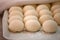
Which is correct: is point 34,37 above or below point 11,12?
below

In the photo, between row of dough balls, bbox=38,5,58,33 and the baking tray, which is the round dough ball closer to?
row of dough balls, bbox=38,5,58,33

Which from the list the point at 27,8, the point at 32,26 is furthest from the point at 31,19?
the point at 27,8

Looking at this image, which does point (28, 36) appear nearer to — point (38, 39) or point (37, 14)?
point (38, 39)

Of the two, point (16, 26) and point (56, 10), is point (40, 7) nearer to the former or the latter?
point (56, 10)

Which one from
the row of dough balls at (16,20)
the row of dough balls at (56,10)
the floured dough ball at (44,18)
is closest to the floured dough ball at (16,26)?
the row of dough balls at (16,20)

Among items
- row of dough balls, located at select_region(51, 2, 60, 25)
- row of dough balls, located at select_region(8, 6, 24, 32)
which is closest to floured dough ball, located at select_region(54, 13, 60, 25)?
row of dough balls, located at select_region(51, 2, 60, 25)

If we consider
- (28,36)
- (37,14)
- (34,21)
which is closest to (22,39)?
(28,36)
